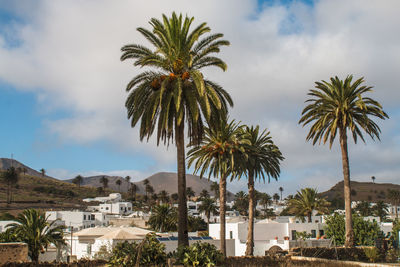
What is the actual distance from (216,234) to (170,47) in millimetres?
49059

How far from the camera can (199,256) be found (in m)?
17.2

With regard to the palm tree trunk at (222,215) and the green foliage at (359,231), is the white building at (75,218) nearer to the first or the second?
the palm tree trunk at (222,215)

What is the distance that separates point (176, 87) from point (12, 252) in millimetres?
15292

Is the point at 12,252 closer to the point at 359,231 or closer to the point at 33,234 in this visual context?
the point at 33,234

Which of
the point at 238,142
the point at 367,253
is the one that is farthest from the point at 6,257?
the point at 367,253

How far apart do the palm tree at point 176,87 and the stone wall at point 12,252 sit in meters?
11.4

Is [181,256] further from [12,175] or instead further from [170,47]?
[12,175]

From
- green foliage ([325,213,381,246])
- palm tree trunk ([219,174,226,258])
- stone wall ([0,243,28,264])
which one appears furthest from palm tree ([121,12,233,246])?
green foliage ([325,213,381,246])

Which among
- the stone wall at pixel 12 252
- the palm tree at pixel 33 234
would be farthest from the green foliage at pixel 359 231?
the palm tree at pixel 33 234

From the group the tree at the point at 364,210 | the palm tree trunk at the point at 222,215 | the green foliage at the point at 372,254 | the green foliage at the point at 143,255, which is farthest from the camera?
the tree at the point at 364,210

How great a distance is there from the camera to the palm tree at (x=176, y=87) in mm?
23875

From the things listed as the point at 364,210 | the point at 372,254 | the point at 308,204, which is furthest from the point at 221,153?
the point at 364,210

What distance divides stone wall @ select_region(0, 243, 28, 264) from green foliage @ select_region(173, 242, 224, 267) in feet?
47.2

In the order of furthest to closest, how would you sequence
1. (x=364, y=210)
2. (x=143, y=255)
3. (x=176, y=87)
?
(x=364, y=210) < (x=176, y=87) < (x=143, y=255)
